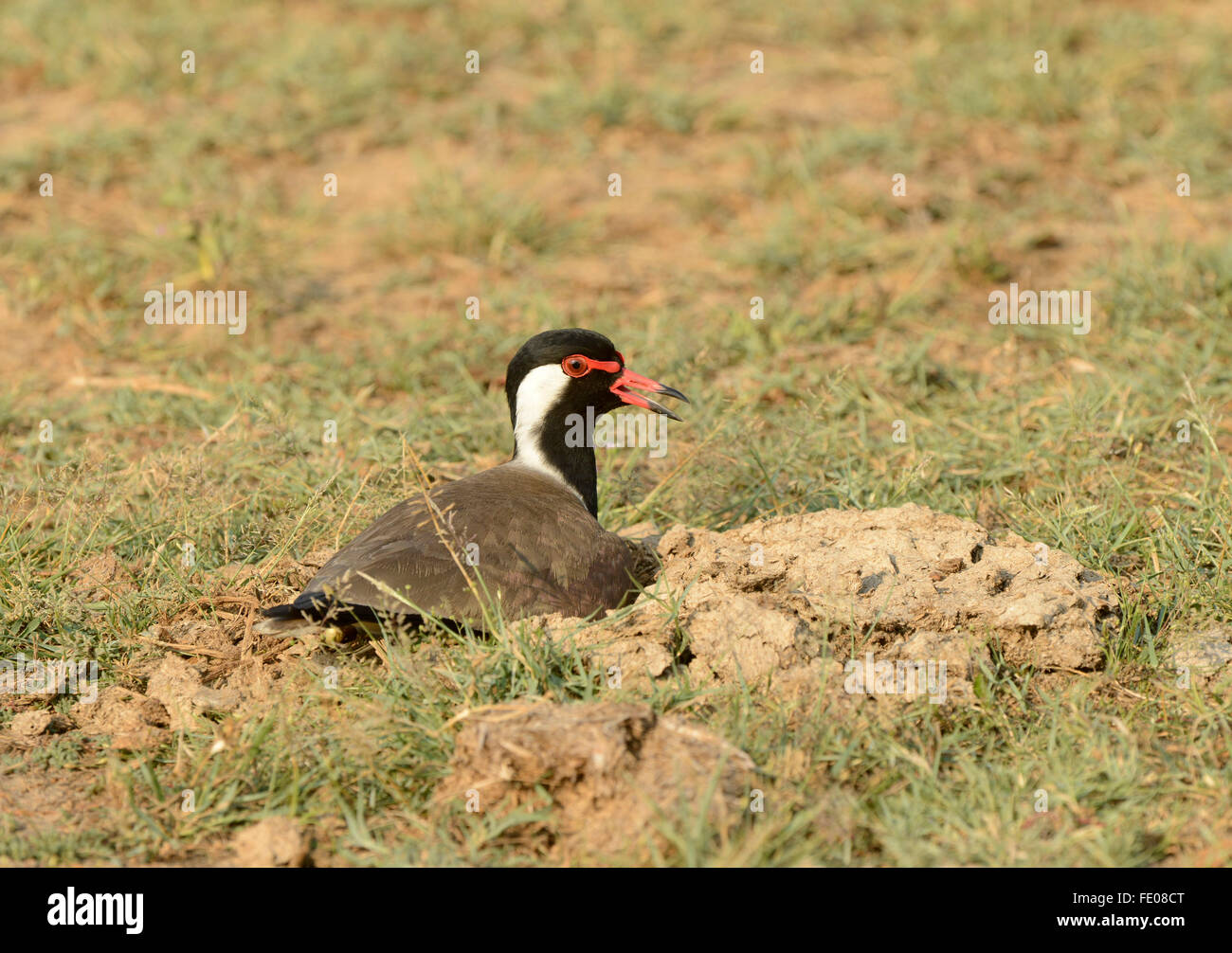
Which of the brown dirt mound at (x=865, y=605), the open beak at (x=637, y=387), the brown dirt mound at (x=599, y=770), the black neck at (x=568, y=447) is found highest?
the open beak at (x=637, y=387)

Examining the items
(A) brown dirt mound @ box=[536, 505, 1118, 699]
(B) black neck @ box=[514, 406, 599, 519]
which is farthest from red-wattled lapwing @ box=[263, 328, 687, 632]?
(A) brown dirt mound @ box=[536, 505, 1118, 699]

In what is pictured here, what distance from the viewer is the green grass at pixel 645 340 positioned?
3576 millimetres

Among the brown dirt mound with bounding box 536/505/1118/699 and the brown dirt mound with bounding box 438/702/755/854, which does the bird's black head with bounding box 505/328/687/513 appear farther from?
the brown dirt mound with bounding box 438/702/755/854

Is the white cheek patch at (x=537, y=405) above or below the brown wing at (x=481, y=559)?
above

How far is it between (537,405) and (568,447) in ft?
0.59

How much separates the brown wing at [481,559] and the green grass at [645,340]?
0.19 metres

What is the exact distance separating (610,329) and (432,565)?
9.75 feet

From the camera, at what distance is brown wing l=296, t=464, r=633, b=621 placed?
4.00 meters

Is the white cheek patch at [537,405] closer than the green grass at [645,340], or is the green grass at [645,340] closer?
the green grass at [645,340]

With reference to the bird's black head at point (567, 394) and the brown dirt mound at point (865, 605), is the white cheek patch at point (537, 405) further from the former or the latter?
the brown dirt mound at point (865, 605)

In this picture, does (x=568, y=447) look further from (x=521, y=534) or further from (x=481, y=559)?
(x=481, y=559)

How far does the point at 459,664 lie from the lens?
152 inches

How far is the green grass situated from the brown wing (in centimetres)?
19

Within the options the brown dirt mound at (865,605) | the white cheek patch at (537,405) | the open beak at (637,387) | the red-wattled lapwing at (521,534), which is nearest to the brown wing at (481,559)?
the red-wattled lapwing at (521,534)
